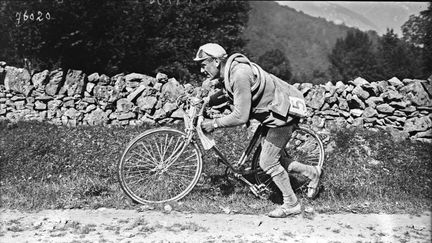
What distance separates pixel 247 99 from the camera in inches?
176

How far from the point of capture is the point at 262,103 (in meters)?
4.66

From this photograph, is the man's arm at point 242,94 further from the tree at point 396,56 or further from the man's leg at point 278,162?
the tree at point 396,56

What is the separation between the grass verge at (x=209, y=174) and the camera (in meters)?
5.18

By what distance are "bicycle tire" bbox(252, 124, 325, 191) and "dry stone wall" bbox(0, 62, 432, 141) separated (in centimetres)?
216

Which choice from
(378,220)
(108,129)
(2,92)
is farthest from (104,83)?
(378,220)

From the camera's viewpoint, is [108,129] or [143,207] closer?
[143,207]

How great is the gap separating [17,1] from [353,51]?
96.5ft

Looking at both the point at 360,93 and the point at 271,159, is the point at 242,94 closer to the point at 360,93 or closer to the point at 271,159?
the point at 271,159

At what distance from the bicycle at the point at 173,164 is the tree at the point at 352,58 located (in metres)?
20.8

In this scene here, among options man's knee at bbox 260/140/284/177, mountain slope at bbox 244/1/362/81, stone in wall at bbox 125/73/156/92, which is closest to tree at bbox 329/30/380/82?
mountain slope at bbox 244/1/362/81

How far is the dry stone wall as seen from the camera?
8102 mm

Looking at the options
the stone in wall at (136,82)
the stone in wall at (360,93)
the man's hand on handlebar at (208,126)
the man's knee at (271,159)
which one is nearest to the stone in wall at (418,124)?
the stone in wall at (360,93)

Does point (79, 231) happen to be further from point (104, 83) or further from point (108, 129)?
point (104, 83)

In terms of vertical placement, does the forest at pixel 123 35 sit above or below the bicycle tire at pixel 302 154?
above
